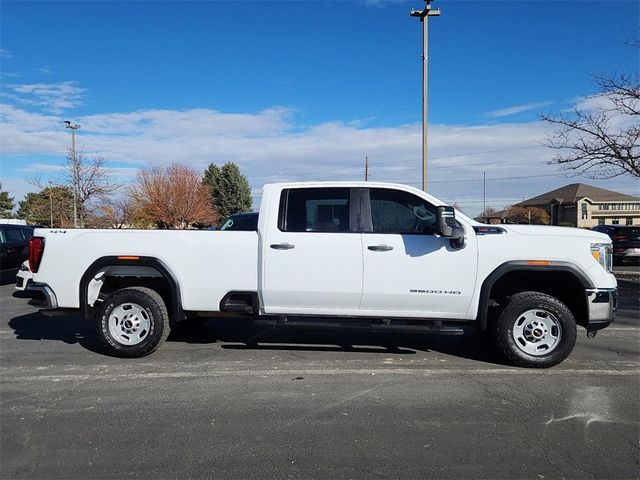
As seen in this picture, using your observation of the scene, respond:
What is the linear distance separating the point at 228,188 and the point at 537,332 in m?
54.6

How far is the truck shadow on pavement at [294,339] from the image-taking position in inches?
239

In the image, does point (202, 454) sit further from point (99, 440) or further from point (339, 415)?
point (339, 415)

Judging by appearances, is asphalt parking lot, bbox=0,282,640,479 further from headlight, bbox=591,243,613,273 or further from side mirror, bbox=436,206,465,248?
side mirror, bbox=436,206,465,248

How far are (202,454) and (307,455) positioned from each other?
0.74m

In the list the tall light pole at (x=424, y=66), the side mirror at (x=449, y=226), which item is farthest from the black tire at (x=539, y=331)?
the tall light pole at (x=424, y=66)

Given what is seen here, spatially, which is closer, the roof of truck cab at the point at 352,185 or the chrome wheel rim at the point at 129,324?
the roof of truck cab at the point at 352,185

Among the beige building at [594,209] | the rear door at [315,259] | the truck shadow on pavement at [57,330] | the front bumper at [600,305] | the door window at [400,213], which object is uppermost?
the beige building at [594,209]

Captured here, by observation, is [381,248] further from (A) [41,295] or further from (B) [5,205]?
(B) [5,205]

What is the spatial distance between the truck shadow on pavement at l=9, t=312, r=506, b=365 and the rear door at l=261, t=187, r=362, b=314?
3.07 ft

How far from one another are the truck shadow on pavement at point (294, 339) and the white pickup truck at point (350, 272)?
26.6 inches

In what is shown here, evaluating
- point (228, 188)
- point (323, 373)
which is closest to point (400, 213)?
point (323, 373)

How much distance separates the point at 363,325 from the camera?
5.35 m

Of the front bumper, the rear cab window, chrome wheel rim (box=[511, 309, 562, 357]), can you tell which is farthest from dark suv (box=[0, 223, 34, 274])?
the front bumper

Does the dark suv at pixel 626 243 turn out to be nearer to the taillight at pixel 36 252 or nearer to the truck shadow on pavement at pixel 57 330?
the truck shadow on pavement at pixel 57 330
